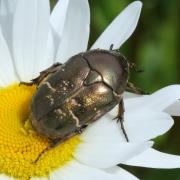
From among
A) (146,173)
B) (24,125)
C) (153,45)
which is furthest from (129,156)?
(153,45)

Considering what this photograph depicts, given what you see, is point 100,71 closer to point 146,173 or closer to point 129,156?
A: point 129,156

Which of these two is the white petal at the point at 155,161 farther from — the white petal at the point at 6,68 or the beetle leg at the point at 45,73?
the white petal at the point at 6,68

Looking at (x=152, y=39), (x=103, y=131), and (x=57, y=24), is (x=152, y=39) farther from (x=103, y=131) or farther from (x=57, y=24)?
(x=103, y=131)

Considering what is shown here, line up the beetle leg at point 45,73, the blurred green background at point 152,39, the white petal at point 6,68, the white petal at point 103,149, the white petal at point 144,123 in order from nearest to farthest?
the white petal at point 103,149 → the white petal at point 144,123 → the beetle leg at point 45,73 → the white petal at point 6,68 → the blurred green background at point 152,39

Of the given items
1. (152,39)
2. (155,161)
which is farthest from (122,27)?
(152,39)

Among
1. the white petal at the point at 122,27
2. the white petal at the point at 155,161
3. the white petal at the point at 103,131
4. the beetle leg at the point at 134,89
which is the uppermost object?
the white petal at the point at 122,27

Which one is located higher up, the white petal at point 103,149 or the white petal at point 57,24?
the white petal at point 57,24

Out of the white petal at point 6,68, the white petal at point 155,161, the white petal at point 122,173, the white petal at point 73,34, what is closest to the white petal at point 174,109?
the white petal at point 155,161
